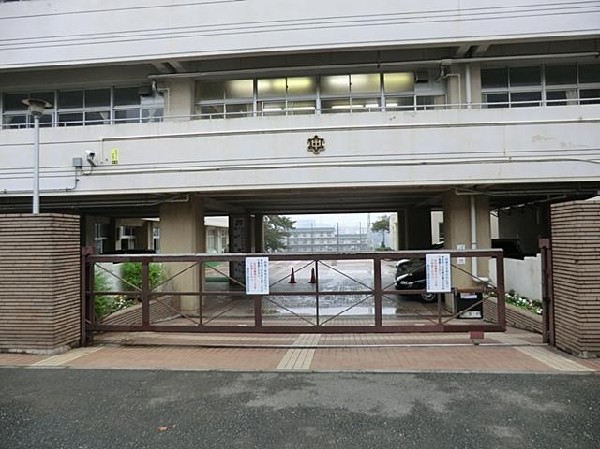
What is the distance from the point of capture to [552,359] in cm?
705

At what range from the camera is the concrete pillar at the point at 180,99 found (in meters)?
14.5

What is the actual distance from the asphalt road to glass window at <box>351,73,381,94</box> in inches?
396

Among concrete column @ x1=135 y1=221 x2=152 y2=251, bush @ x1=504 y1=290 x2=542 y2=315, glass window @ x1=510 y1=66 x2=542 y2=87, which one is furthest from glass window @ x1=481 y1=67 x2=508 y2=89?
concrete column @ x1=135 y1=221 x2=152 y2=251

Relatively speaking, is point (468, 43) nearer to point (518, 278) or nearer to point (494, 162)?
point (494, 162)

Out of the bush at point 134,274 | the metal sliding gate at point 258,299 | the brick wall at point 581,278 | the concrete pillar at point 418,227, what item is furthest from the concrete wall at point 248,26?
the concrete pillar at point 418,227

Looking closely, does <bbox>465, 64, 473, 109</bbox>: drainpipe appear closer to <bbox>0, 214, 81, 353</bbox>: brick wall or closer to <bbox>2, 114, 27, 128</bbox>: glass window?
<bbox>0, 214, 81, 353</bbox>: brick wall

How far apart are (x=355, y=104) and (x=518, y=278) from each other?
6.79 meters

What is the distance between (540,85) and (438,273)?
9.10 meters

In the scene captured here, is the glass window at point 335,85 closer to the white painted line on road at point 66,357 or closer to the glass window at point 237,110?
the glass window at point 237,110

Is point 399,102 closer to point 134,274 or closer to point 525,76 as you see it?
point 525,76

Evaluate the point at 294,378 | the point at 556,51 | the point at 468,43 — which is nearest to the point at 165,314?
the point at 294,378

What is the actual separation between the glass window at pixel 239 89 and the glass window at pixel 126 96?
302 cm

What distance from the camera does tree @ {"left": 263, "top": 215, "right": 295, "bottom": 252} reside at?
53.7m

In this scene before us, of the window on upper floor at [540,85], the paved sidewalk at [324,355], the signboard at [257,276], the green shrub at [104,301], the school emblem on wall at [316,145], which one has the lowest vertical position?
the paved sidewalk at [324,355]
